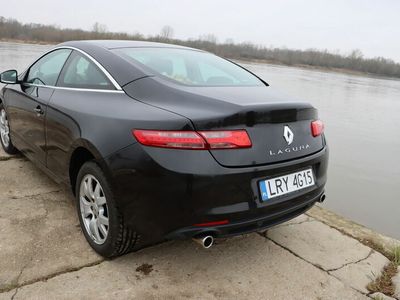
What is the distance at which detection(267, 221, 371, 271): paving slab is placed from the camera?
290 centimetres

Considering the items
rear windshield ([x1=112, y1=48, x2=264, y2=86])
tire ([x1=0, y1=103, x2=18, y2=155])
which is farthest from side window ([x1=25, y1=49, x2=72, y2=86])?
tire ([x1=0, y1=103, x2=18, y2=155])

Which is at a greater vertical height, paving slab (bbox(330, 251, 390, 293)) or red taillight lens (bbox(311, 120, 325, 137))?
red taillight lens (bbox(311, 120, 325, 137))

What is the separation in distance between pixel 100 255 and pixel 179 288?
604 mm

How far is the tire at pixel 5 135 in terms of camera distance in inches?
177

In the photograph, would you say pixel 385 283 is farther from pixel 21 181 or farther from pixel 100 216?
pixel 21 181

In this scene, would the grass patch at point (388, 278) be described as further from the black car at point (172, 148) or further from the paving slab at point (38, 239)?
the paving slab at point (38, 239)

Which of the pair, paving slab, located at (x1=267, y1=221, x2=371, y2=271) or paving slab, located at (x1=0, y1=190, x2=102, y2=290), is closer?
paving slab, located at (x1=0, y1=190, x2=102, y2=290)

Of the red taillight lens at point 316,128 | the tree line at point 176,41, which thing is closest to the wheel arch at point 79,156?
the red taillight lens at point 316,128

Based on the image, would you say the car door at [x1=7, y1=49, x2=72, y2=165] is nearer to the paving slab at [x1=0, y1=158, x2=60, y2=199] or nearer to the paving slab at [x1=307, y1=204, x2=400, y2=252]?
the paving slab at [x1=0, y1=158, x2=60, y2=199]

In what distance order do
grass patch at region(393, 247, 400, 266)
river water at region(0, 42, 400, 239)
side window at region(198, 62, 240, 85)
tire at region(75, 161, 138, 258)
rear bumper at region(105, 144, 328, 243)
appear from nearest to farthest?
1. rear bumper at region(105, 144, 328, 243)
2. tire at region(75, 161, 138, 258)
3. side window at region(198, 62, 240, 85)
4. grass patch at region(393, 247, 400, 266)
5. river water at region(0, 42, 400, 239)

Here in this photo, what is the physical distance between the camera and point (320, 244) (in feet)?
10.3

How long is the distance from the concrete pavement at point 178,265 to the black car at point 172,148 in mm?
196

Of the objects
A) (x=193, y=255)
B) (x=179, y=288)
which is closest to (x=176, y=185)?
(x=179, y=288)

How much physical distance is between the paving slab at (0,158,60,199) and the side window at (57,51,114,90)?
1071mm
